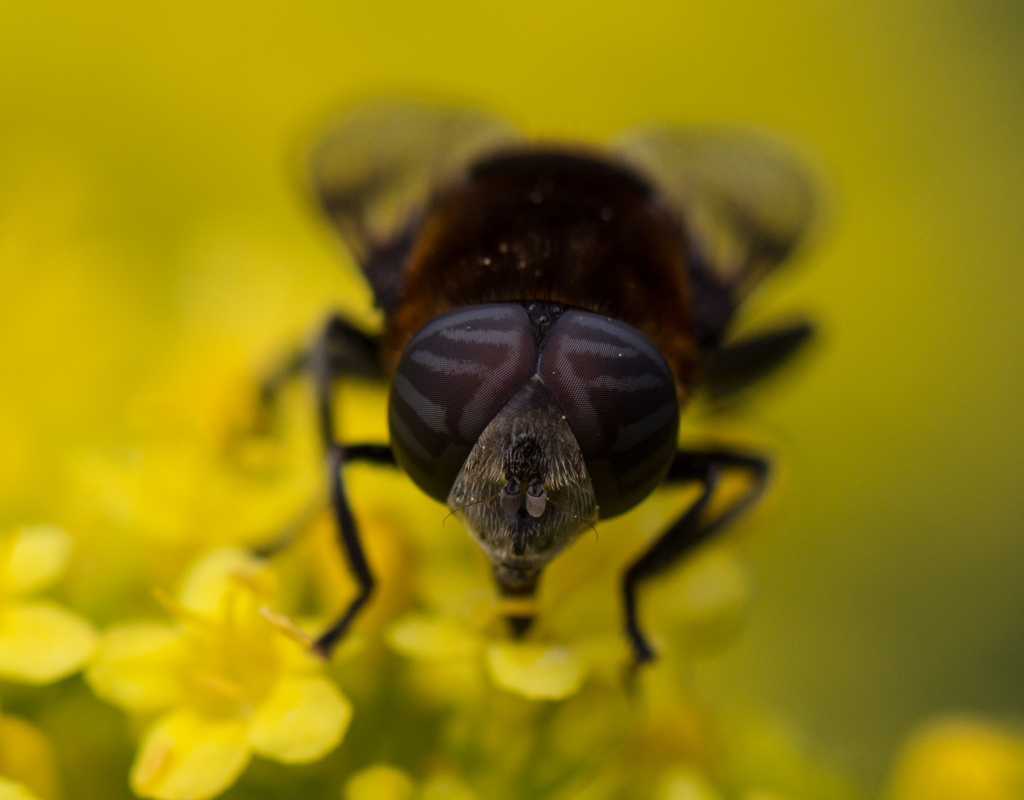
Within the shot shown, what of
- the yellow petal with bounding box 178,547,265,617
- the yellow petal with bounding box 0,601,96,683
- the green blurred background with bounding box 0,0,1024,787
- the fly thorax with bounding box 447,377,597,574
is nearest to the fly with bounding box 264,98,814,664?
the fly thorax with bounding box 447,377,597,574

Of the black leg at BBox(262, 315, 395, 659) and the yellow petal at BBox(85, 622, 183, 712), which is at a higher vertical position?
the black leg at BBox(262, 315, 395, 659)

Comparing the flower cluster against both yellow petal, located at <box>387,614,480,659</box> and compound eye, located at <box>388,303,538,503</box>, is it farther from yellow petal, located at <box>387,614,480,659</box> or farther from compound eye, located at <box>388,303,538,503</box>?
compound eye, located at <box>388,303,538,503</box>

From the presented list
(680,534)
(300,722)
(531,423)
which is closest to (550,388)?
(531,423)

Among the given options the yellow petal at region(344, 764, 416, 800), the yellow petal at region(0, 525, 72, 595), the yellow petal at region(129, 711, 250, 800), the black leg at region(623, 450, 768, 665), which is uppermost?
the black leg at region(623, 450, 768, 665)

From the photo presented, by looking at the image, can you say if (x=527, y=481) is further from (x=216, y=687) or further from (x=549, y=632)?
(x=216, y=687)

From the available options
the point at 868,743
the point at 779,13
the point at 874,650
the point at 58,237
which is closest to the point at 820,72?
the point at 779,13

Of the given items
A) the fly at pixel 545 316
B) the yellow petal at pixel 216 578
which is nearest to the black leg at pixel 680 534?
the fly at pixel 545 316

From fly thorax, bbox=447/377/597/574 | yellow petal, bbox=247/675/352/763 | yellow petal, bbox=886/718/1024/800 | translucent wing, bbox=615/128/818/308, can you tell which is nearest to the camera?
fly thorax, bbox=447/377/597/574
